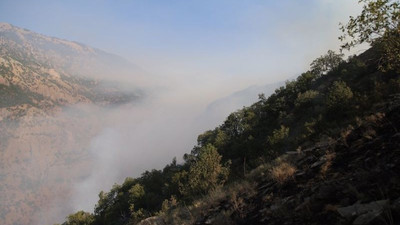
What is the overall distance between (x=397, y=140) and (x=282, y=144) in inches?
1341

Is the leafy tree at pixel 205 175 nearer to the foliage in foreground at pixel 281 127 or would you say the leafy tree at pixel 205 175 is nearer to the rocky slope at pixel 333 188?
the foliage in foreground at pixel 281 127

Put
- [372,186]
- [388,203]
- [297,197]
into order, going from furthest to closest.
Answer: [297,197], [372,186], [388,203]

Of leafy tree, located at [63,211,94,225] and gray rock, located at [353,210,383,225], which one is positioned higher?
gray rock, located at [353,210,383,225]

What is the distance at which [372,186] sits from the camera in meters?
7.39

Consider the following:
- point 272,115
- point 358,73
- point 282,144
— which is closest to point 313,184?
point 282,144

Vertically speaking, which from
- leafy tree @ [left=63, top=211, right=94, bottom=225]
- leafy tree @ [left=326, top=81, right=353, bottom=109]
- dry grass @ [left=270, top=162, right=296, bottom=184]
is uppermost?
leafy tree @ [left=326, top=81, right=353, bottom=109]

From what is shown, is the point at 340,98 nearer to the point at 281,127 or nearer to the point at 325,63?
the point at 281,127

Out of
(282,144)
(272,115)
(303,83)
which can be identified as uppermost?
(303,83)

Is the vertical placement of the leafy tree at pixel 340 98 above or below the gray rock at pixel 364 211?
above

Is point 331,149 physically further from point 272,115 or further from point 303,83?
point 303,83

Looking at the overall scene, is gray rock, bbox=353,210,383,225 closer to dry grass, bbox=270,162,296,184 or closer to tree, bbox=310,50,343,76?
dry grass, bbox=270,162,296,184

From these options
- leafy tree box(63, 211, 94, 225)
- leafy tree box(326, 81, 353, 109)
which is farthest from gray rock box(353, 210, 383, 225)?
leafy tree box(63, 211, 94, 225)

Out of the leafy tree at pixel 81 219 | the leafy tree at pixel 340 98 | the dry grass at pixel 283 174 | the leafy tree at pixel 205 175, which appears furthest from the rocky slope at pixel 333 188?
the leafy tree at pixel 81 219

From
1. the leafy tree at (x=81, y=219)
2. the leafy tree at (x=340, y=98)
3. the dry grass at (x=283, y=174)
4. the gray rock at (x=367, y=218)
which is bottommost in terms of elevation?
the leafy tree at (x=81, y=219)
